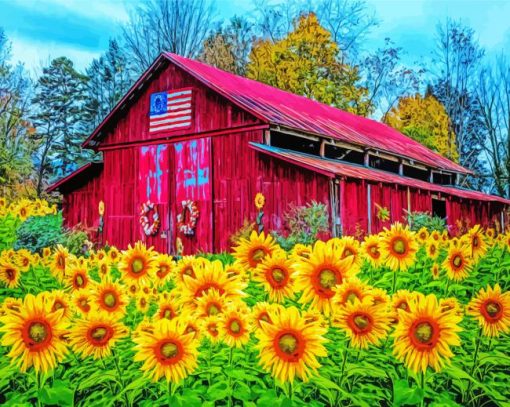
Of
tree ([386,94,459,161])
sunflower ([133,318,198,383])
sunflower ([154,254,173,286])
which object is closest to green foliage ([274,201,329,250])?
sunflower ([154,254,173,286])

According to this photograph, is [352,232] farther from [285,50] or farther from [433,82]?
[433,82]

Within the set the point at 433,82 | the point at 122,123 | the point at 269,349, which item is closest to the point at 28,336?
the point at 269,349

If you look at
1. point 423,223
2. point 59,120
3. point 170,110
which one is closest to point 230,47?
point 59,120

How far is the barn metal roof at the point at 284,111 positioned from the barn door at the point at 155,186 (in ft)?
6.44

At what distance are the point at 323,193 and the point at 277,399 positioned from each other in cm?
1244

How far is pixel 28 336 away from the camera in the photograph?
239 centimetres

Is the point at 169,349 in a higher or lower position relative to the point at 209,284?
lower

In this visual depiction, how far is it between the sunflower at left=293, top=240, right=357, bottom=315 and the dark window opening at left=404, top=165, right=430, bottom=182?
21.6m

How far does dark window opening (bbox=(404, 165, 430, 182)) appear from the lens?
2372cm

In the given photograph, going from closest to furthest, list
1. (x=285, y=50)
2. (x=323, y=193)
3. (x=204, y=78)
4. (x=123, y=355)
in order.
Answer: (x=123, y=355) < (x=323, y=193) < (x=204, y=78) < (x=285, y=50)

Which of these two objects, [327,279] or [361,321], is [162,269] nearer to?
[327,279]

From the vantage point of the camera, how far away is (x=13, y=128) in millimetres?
30406

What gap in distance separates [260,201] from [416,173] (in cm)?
1093

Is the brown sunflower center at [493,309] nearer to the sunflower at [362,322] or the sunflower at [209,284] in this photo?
the sunflower at [362,322]
